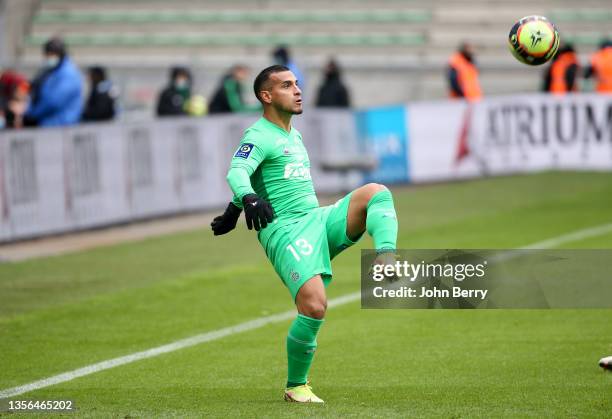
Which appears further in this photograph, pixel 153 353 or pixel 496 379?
pixel 153 353

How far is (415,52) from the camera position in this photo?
3209 cm

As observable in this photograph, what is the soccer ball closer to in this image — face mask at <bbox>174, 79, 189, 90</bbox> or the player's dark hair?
the player's dark hair

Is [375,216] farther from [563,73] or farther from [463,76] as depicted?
A: [563,73]

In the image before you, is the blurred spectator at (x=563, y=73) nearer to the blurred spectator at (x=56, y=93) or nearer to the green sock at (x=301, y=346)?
the blurred spectator at (x=56, y=93)

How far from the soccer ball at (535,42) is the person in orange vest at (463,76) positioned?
15479 millimetres

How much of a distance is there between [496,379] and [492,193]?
13130mm

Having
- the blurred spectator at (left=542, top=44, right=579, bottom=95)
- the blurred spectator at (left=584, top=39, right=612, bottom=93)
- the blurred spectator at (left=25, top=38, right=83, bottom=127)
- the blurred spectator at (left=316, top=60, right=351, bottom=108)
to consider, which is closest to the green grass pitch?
the blurred spectator at (left=25, top=38, right=83, bottom=127)

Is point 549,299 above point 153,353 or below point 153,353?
above

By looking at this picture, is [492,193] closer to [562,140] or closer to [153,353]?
[562,140]

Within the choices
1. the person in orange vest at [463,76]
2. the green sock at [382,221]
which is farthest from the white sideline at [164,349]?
the person in orange vest at [463,76]

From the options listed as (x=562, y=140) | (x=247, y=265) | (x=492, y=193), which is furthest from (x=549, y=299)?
(x=562, y=140)

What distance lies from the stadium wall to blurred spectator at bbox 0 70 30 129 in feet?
4.94

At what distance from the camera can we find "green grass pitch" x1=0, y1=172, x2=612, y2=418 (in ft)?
24.4

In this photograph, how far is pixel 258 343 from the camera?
9.77 m
